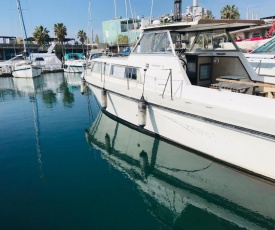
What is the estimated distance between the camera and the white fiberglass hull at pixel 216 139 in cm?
597

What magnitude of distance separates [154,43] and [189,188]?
5359 mm

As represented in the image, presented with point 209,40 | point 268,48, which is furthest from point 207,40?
point 268,48

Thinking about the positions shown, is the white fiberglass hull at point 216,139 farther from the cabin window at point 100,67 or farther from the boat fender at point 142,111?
the cabin window at point 100,67

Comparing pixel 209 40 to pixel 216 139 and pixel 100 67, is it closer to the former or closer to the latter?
pixel 216 139

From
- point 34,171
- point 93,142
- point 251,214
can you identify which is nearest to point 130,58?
point 93,142

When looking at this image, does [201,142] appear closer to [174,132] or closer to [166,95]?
[174,132]

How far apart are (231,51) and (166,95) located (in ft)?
10.5

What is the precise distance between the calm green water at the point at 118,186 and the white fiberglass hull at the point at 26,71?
24.1 metres

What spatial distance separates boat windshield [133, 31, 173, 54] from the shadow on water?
3285 millimetres

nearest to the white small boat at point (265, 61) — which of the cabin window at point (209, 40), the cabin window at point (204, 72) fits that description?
the cabin window at point (209, 40)

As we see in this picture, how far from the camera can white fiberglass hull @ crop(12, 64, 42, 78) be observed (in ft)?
108

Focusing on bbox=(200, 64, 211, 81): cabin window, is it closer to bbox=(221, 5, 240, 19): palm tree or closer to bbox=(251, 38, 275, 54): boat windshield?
bbox=(251, 38, 275, 54): boat windshield

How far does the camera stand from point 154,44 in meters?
9.39

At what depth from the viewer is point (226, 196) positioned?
6.33 meters
